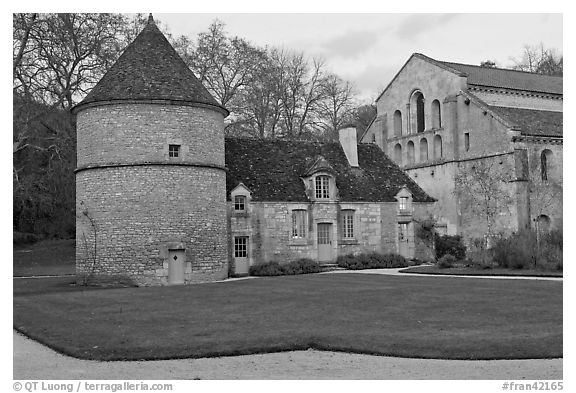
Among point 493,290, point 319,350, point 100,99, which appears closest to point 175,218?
point 100,99

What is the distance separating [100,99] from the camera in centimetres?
2780

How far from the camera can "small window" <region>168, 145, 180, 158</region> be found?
1108 inches

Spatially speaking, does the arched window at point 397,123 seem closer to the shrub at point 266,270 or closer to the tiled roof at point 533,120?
the tiled roof at point 533,120

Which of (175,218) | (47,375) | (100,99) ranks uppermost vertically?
(100,99)

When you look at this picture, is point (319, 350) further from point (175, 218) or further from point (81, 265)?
point (81, 265)

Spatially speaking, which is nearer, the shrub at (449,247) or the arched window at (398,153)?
the shrub at (449,247)

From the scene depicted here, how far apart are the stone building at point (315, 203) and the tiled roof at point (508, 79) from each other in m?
10.3

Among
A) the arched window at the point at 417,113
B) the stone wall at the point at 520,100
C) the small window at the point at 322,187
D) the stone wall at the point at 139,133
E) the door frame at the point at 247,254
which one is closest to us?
the stone wall at the point at 139,133

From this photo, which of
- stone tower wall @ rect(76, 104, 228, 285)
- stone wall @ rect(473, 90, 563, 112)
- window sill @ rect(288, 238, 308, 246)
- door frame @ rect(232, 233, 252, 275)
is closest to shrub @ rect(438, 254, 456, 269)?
window sill @ rect(288, 238, 308, 246)

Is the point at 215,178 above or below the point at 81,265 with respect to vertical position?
above

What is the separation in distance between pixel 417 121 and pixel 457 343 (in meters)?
35.7

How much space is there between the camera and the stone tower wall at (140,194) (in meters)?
27.6

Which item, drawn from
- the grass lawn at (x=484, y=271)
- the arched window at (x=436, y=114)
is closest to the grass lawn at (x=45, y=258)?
the grass lawn at (x=484, y=271)

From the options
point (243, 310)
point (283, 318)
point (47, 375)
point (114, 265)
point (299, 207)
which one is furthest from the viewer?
point (299, 207)
